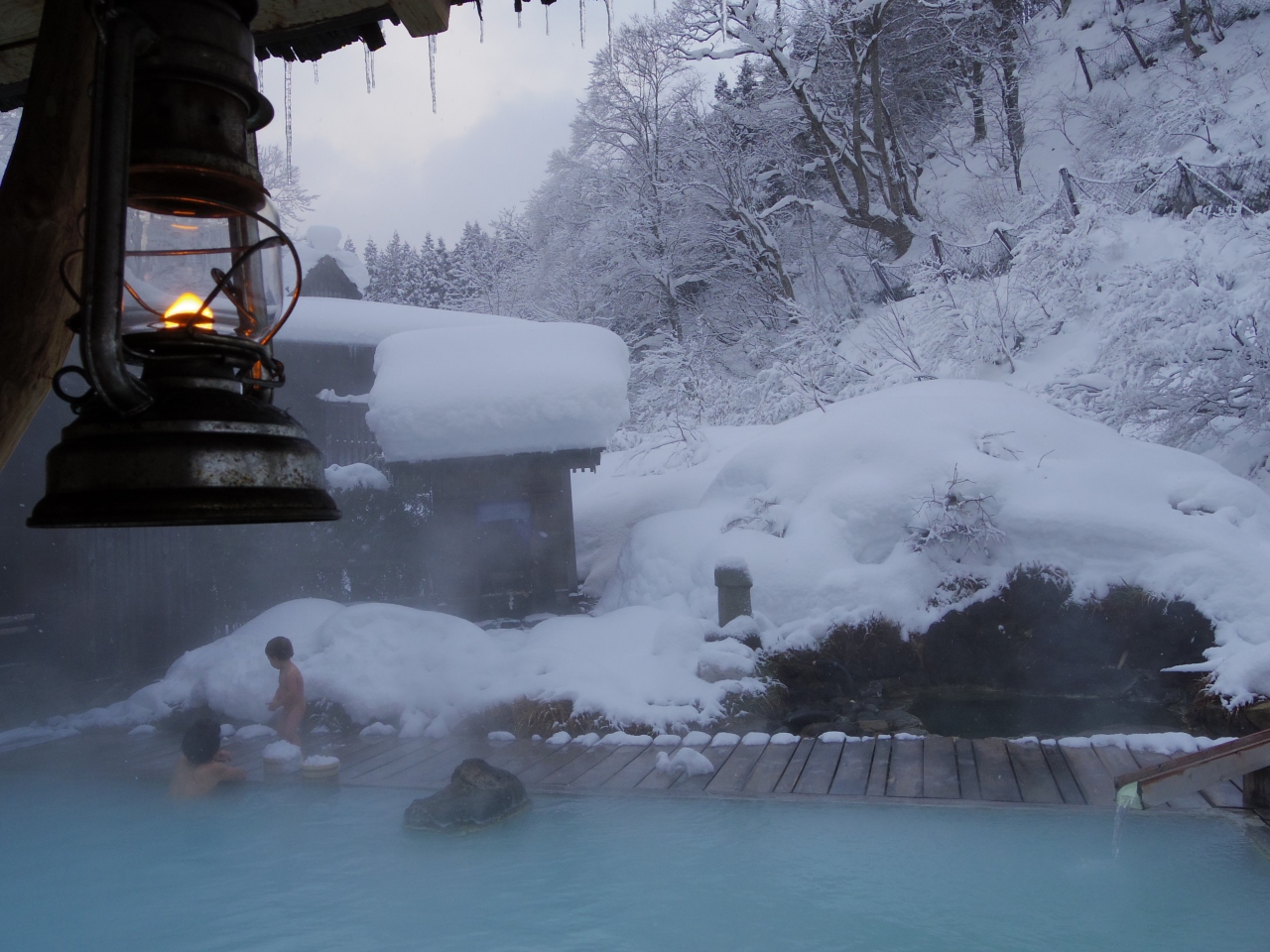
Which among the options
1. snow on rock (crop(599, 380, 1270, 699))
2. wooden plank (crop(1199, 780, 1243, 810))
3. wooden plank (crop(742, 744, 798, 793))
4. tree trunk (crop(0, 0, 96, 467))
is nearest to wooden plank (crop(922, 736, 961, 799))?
wooden plank (crop(742, 744, 798, 793))

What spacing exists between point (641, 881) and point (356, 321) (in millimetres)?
10457

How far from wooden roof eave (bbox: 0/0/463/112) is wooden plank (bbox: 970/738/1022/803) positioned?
16.1 feet

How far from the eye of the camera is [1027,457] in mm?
8641

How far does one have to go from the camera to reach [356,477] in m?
11.8

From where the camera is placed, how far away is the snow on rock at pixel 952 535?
725cm

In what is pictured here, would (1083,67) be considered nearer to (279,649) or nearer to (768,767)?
(768,767)

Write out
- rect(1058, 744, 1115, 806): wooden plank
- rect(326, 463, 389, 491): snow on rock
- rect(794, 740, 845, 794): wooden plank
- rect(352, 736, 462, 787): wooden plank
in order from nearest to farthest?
rect(1058, 744, 1115, 806): wooden plank, rect(794, 740, 845, 794): wooden plank, rect(352, 736, 462, 787): wooden plank, rect(326, 463, 389, 491): snow on rock

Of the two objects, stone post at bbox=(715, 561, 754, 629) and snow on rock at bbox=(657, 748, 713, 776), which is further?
stone post at bbox=(715, 561, 754, 629)

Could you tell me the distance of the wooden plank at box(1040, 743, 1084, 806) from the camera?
4762 millimetres

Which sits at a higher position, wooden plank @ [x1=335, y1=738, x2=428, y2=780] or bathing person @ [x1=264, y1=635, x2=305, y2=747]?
bathing person @ [x1=264, y1=635, x2=305, y2=747]

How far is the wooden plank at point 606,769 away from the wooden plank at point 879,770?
1.69 meters

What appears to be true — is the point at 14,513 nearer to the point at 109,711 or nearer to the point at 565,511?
the point at 109,711

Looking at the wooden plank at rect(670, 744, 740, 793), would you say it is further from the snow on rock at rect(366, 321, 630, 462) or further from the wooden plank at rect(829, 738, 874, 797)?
the snow on rock at rect(366, 321, 630, 462)

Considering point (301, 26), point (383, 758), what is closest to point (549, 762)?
point (383, 758)
